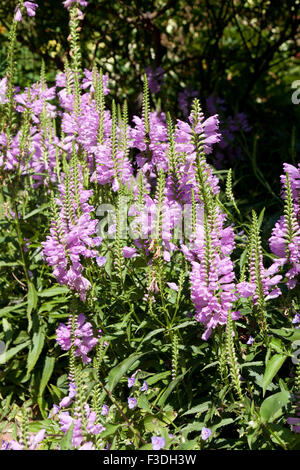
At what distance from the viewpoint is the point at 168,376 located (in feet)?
9.88

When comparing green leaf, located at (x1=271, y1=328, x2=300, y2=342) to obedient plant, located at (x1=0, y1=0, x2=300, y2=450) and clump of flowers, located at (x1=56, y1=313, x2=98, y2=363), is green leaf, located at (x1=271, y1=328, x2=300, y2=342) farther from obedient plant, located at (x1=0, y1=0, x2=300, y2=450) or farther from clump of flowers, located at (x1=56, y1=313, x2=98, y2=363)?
clump of flowers, located at (x1=56, y1=313, x2=98, y2=363)

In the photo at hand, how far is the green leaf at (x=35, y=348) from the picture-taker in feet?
10.7

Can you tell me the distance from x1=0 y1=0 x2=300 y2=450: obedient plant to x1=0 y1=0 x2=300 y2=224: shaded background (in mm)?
2156

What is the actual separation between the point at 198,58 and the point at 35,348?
437 cm

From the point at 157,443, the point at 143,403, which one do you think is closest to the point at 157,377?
the point at 143,403

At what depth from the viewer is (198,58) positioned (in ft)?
21.2

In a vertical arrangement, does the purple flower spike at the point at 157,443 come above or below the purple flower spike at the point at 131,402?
below

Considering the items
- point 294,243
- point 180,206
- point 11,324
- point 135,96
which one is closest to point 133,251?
point 180,206

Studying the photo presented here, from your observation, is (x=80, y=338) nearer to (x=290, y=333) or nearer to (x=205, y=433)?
(x=205, y=433)

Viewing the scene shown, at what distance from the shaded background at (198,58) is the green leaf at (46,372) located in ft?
8.08

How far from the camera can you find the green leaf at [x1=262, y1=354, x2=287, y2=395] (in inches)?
97.3

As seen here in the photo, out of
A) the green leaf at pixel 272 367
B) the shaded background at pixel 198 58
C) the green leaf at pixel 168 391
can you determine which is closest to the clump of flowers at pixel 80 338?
the green leaf at pixel 168 391

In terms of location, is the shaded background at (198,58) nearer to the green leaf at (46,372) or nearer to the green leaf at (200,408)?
the green leaf at (46,372)

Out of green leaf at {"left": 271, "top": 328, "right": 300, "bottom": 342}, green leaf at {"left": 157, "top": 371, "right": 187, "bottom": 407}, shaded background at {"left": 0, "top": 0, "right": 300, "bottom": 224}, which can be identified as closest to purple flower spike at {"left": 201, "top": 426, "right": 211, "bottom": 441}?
green leaf at {"left": 157, "top": 371, "right": 187, "bottom": 407}
